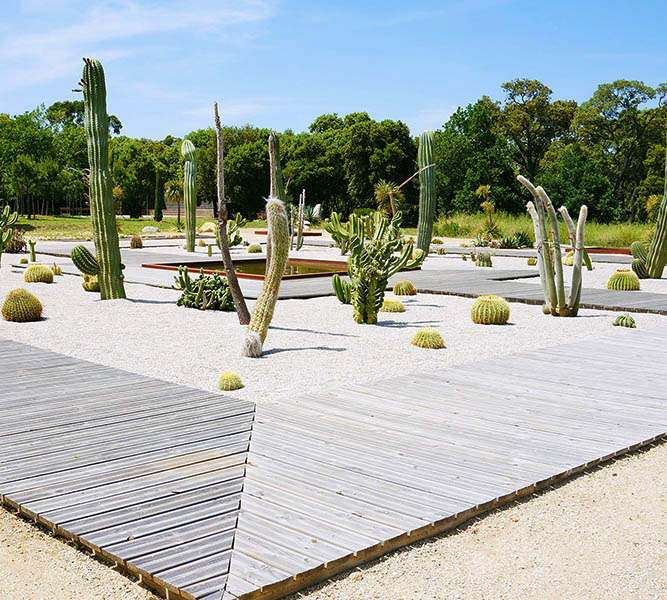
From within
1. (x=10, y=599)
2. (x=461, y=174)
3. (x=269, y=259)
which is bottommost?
(x=10, y=599)

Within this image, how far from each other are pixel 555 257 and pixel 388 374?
4921 millimetres

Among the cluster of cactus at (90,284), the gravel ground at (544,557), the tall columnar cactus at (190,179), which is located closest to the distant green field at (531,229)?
the tall columnar cactus at (190,179)

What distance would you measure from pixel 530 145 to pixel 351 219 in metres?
47.0

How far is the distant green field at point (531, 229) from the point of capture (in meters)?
30.8

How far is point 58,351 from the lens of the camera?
8.77 meters

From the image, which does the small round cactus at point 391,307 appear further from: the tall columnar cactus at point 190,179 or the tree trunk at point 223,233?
the tall columnar cactus at point 190,179

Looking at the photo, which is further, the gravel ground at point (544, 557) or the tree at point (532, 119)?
the tree at point (532, 119)

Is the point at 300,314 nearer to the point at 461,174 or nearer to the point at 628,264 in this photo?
the point at 628,264

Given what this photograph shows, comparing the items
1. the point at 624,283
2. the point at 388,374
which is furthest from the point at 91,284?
the point at 624,283

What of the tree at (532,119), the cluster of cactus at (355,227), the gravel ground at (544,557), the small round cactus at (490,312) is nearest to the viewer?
the gravel ground at (544,557)

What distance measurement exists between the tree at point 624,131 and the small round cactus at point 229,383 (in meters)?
45.9

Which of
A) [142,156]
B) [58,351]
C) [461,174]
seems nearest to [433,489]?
[58,351]

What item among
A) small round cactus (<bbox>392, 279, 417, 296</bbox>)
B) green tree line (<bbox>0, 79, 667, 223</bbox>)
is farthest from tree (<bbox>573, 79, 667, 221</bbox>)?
small round cactus (<bbox>392, 279, 417, 296</bbox>)

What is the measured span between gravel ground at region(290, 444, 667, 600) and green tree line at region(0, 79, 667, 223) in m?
39.2
